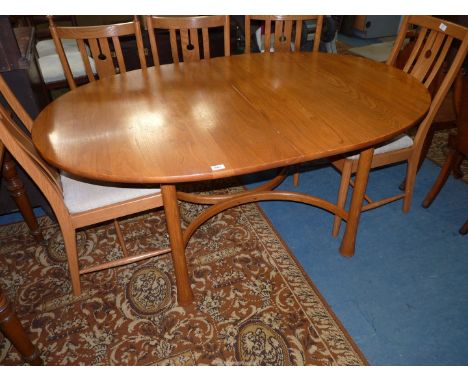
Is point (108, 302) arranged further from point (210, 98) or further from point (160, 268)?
point (210, 98)

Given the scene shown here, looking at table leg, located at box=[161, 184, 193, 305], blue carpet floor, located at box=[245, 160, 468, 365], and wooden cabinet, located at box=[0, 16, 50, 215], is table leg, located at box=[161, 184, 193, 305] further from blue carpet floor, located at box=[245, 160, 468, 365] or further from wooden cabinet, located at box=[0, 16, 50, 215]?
wooden cabinet, located at box=[0, 16, 50, 215]

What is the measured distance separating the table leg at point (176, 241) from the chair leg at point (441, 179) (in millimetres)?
1570

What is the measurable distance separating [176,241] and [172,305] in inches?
16.2

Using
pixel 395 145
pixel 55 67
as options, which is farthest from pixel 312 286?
pixel 55 67

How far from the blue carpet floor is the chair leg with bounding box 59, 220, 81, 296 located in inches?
43.6

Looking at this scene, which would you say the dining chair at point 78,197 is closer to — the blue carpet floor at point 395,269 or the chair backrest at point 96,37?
the chair backrest at point 96,37

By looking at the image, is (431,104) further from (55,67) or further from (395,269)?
(55,67)

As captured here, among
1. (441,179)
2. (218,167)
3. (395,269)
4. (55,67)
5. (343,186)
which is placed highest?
(218,167)

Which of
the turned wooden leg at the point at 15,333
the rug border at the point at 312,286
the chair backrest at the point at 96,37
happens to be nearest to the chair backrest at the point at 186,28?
the chair backrest at the point at 96,37

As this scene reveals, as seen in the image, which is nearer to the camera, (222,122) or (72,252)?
(222,122)

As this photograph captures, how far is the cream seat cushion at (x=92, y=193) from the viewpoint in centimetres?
146

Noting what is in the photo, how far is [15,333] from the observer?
51.8 inches

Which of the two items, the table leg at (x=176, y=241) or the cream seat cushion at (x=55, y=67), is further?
the cream seat cushion at (x=55, y=67)
